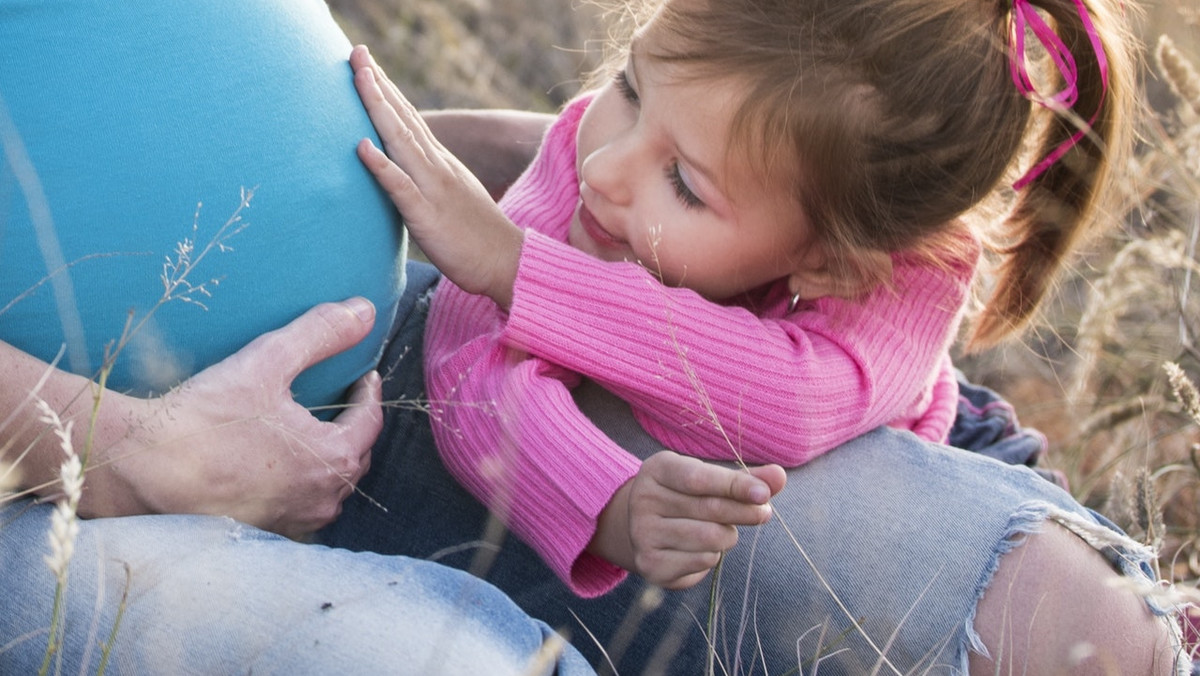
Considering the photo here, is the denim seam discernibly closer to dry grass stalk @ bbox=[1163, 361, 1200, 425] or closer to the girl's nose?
dry grass stalk @ bbox=[1163, 361, 1200, 425]

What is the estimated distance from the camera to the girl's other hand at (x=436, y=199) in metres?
1.83

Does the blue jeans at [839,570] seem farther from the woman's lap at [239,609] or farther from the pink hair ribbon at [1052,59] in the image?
the pink hair ribbon at [1052,59]

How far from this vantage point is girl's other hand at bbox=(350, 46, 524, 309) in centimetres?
183

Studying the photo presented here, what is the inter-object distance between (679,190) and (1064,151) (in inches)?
29.1

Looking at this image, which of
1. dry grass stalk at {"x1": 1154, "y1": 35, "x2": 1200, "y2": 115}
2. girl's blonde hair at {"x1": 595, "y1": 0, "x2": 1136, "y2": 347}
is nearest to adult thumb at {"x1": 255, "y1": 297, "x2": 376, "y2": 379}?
girl's blonde hair at {"x1": 595, "y1": 0, "x2": 1136, "y2": 347}

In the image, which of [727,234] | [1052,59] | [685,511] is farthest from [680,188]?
[1052,59]

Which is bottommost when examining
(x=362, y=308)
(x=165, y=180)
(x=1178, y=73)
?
(x=362, y=308)

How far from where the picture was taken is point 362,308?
179 centimetres

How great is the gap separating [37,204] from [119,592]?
50 centimetres

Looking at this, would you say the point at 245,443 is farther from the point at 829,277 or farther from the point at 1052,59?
the point at 1052,59

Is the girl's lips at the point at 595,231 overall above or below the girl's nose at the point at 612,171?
below

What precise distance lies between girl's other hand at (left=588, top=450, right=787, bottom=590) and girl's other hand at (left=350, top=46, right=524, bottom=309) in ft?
1.42

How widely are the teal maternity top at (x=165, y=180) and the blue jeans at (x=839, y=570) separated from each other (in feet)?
1.22

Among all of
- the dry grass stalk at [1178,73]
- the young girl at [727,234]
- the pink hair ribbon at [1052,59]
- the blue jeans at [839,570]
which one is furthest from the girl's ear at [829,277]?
the dry grass stalk at [1178,73]
